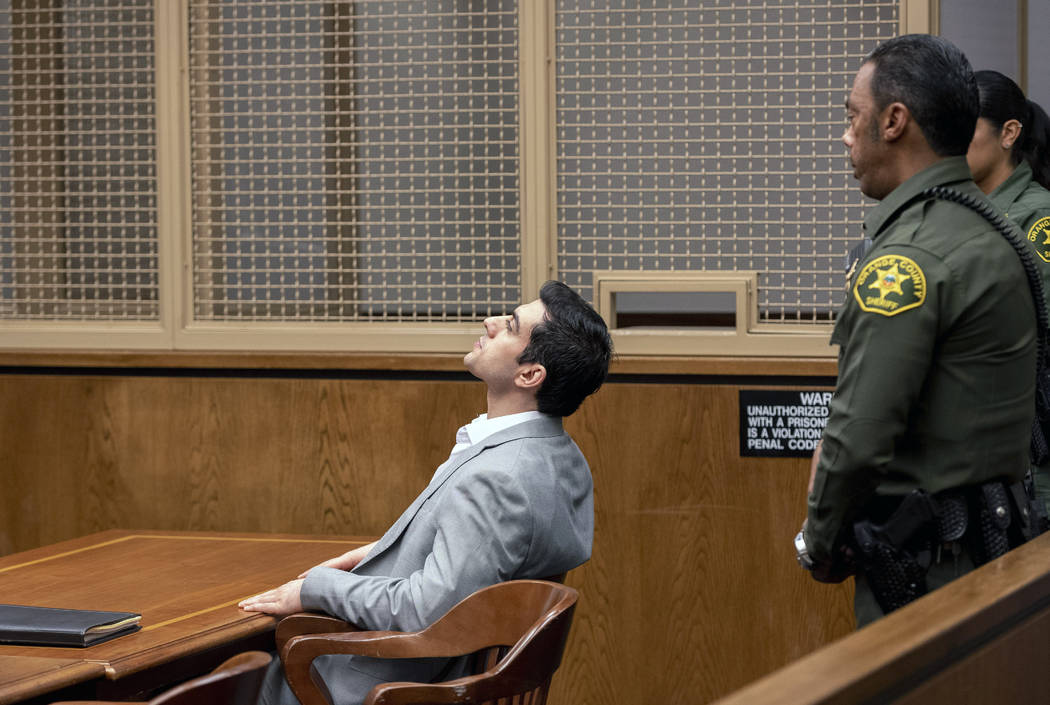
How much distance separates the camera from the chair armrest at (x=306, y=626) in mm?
2391

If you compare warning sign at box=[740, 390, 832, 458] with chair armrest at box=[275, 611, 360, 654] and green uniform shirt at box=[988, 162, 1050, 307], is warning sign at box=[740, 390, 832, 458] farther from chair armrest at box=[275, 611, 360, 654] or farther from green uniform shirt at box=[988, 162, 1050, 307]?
chair armrest at box=[275, 611, 360, 654]

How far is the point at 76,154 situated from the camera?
4.38 meters

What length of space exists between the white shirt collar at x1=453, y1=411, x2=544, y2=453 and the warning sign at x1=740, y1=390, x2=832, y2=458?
50.3 inches

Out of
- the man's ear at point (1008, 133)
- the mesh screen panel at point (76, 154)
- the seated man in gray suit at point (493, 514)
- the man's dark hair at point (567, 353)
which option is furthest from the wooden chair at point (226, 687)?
the mesh screen panel at point (76, 154)

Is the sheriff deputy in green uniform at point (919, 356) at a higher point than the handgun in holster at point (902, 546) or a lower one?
higher

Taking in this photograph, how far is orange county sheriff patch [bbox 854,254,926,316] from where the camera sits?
2.00 metres

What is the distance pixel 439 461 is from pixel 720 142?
128cm

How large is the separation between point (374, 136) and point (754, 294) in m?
1.30

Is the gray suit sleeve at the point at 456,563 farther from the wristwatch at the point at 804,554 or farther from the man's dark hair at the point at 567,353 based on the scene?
the wristwatch at the point at 804,554

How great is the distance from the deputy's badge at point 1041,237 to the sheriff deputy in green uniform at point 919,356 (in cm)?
99

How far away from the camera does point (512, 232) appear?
439 centimetres

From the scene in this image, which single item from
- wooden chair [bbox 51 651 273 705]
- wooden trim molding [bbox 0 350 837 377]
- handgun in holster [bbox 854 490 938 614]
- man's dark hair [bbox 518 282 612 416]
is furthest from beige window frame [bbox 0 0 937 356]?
wooden chair [bbox 51 651 273 705]

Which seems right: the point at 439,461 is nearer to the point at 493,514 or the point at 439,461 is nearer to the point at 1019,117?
the point at 493,514

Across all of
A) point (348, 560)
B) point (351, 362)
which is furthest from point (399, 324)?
point (348, 560)
